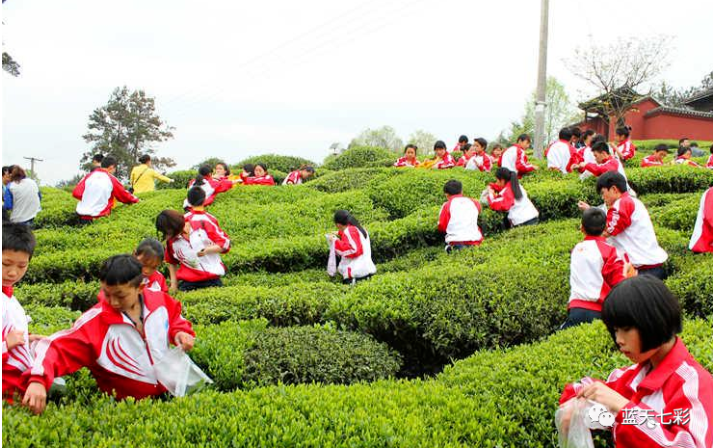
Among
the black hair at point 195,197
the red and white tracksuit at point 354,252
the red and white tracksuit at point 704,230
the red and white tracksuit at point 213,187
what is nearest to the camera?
the red and white tracksuit at point 704,230

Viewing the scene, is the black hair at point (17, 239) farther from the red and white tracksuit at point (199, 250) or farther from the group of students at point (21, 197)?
the group of students at point (21, 197)

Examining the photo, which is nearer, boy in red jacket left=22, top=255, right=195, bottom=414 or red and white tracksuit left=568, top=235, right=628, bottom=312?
boy in red jacket left=22, top=255, right=195, bottom=414

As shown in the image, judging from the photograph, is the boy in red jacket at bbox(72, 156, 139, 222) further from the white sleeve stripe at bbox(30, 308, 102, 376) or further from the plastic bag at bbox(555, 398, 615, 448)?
Result: the plastic bag at bbox(555, 398, 615, 448)

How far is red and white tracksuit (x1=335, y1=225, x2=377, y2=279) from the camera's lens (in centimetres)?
826

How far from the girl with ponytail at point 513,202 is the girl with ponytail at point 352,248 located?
321 centimetres

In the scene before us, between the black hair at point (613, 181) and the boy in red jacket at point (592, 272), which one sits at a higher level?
the black hair at point (613, 181)

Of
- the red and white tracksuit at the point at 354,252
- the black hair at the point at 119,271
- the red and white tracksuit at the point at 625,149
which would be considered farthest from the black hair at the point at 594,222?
the red and white tracksuit at the point at 625,149

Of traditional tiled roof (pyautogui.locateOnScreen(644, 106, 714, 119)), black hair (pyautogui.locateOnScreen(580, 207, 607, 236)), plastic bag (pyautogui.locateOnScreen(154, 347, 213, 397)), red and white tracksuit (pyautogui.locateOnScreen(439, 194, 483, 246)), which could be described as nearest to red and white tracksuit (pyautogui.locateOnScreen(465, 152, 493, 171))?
red and white tracksuit (pyautogui.locateOnScreen(439, 194, 483, 246))

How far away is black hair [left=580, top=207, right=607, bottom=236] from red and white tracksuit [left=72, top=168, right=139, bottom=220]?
915cm

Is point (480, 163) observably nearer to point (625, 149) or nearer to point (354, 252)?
point (625, 149)

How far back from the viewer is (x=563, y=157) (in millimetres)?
13477

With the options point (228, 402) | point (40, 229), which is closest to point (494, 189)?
point (228, 402)

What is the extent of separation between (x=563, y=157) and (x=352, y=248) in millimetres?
7344

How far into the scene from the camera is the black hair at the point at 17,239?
3.38m
